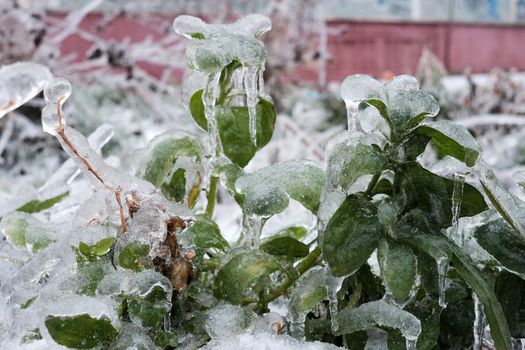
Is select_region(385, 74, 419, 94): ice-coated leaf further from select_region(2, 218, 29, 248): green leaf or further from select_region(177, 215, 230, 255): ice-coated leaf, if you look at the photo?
select_region(2, 218, 29, 248): green leaf

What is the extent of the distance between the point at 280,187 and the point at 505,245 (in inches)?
6.1

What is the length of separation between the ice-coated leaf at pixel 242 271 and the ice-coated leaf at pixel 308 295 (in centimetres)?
2

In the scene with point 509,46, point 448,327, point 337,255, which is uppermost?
point 337,255

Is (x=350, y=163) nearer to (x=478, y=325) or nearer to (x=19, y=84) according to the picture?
(x=478, y=325)

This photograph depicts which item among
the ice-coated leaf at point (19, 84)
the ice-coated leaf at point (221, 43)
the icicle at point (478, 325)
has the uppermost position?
the ice-coated leaf at point (221, 43)

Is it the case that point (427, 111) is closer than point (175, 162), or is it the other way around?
point (427, 111)

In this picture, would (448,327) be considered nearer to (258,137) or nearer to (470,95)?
(258,137)

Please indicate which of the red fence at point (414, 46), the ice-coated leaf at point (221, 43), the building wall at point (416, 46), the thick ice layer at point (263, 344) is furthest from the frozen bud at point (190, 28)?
the building wall at point (416, 46)

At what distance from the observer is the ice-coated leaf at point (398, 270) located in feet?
1.26

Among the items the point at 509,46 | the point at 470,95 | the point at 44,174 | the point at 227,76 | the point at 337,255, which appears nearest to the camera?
the point at 337,255

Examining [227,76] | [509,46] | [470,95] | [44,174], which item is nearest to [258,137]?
[227,76]

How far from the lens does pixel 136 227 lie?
410 mm

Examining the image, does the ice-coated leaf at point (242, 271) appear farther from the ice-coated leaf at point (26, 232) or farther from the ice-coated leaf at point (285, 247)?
the ice-coated leaf at point (26, 232)

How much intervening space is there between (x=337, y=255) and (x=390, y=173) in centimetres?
9
